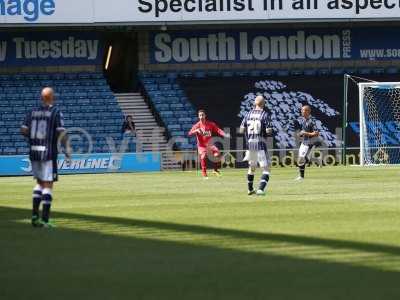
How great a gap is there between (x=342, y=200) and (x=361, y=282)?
10934mm

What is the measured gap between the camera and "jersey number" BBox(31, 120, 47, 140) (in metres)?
15.5

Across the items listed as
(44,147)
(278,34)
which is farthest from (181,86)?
(44,147)

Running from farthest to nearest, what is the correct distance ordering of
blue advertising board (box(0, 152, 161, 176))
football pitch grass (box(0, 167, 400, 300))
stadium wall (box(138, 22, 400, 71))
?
stadium wall (box(138, 22, 400, 71))
blue advertising board (box(0, 152, 161, 176))
football pitch grass (box(0, 167, 400, 300))

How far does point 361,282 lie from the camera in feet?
30.0

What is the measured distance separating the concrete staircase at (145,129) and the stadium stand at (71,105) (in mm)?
712

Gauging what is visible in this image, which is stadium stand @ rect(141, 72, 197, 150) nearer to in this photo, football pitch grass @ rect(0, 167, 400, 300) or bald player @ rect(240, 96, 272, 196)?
bald player @ rect(240, 96, 272, 196)

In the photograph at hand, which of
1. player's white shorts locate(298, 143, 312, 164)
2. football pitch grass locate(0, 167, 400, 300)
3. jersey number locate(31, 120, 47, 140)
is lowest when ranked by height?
football pitch grass locate(0, 167, 400, 300)

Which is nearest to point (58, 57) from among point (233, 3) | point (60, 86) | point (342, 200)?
point (60, 86)

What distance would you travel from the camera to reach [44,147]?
1546 cm

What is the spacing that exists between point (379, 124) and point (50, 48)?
14.5 meters

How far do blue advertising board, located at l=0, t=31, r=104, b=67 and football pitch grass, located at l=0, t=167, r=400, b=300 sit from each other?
25272 mm

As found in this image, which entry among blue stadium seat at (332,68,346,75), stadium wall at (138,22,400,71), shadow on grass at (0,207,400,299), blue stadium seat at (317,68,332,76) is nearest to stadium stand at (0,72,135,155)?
stadium wall at (138,22,400,71)

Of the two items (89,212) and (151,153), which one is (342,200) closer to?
(89,212)

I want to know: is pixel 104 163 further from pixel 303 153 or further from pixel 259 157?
pixel 259 157
